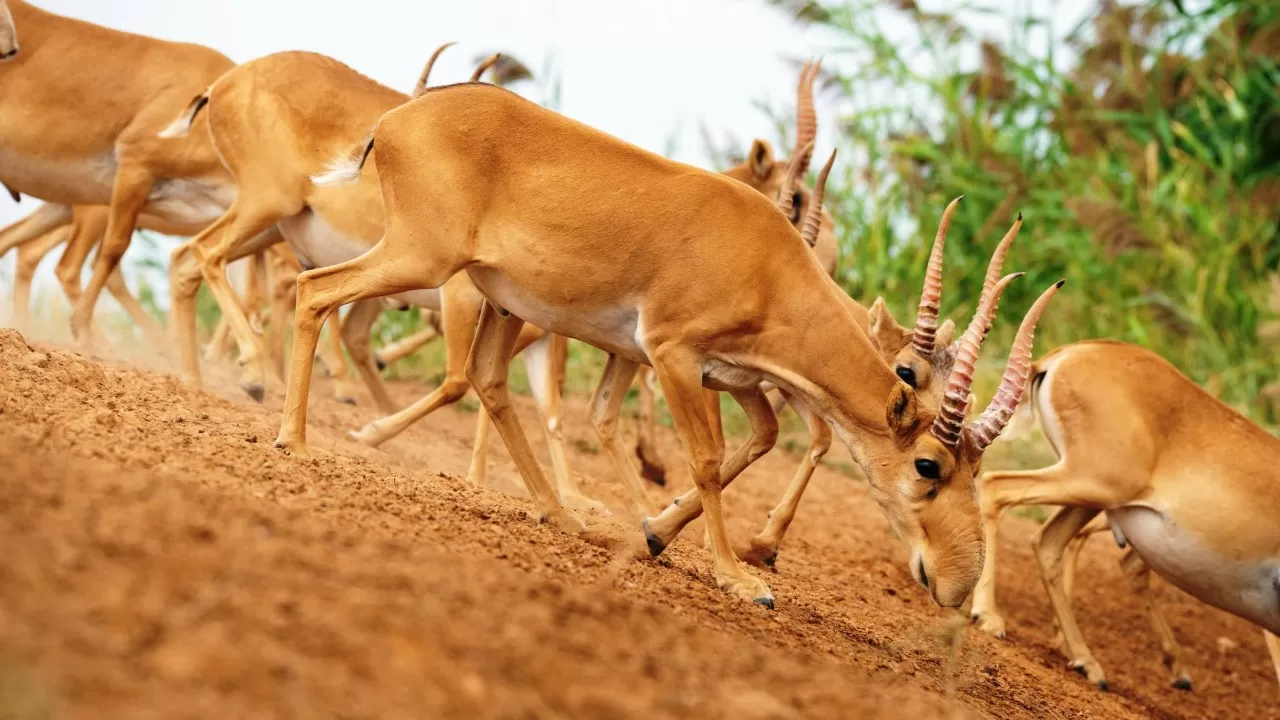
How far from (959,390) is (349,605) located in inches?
111

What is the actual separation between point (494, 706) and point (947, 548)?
298cm

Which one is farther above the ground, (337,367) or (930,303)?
(930,303)

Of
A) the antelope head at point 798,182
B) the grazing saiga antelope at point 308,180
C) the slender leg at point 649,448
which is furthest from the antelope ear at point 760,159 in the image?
the grazing saiga antelope at point 308,180

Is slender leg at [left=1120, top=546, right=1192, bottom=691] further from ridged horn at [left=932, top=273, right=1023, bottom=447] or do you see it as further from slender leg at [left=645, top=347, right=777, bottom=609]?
slender leg at [left=645, top=347, right=777, bottom=609]

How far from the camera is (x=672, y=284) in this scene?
208 inches

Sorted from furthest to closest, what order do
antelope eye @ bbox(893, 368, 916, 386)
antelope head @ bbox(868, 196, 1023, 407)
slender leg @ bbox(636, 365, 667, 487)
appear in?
slender leg @ bbox(636, 365, 667, 487), antelope eye @ bbox(893, 368, 916, 386), antelope head @ bbox(868, 196, 1023, 407)

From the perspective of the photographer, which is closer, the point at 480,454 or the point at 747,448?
the point at 747,448

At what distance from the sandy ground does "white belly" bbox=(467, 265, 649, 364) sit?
777mm

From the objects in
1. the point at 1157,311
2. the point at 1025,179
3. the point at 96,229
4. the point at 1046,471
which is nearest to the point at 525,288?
the point at 1046,471

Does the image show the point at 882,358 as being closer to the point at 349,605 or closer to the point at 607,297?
the point at 607,297

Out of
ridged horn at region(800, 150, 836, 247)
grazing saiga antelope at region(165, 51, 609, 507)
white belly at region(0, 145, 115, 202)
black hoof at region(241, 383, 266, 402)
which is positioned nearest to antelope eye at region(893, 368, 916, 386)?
ridged horn at region(800, 150, 836, 247)

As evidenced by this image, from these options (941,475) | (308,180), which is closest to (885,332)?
(941,475)

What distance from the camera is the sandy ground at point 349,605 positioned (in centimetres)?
252

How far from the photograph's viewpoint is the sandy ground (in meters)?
2.52
